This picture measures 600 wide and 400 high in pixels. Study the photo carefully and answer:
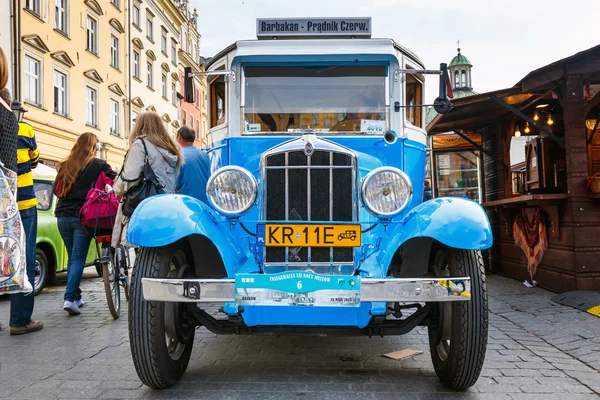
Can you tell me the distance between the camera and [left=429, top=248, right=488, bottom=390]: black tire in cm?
303

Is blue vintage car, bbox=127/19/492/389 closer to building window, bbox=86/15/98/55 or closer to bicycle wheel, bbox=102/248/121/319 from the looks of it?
bicycle wheel, bbox=102/248/121/319

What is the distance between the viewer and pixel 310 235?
10.6ft

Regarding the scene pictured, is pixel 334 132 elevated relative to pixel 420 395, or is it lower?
elevated

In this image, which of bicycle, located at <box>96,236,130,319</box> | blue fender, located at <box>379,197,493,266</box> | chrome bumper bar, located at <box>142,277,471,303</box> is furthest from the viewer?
bicycle, located at <box>96,236,130,319</box>

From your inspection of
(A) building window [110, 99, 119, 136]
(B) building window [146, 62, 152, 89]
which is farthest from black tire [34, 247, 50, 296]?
(B) building window [146, 62, 152, 89]

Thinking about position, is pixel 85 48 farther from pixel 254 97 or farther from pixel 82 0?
pixel 254 97

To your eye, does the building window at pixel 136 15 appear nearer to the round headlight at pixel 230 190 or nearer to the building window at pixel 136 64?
the building window at pixel 136 64

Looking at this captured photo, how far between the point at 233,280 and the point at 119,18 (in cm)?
2486

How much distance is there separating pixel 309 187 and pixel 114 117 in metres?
22.8

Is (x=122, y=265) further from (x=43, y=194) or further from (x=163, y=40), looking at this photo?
(x=163, y=40)

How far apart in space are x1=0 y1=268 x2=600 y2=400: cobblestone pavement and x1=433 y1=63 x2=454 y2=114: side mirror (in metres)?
1.86

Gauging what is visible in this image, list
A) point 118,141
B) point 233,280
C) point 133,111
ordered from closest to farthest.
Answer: point 233,280 < point 118,141 < point 133,111

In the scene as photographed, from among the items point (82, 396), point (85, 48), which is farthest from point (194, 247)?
point (85, 48)

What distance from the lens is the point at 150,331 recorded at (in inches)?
121
